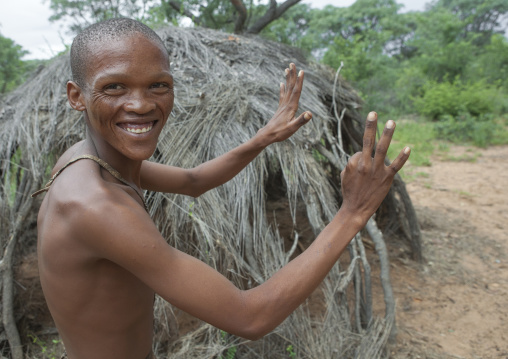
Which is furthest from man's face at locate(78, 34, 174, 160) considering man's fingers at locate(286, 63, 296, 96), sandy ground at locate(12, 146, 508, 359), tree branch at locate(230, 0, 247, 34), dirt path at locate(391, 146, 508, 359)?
tree branch at locate(230, 0, 247, 34)

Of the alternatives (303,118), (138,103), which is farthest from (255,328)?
(303,118)

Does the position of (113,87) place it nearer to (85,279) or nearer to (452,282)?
(85,279)

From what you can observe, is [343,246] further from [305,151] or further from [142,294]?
[305,151]

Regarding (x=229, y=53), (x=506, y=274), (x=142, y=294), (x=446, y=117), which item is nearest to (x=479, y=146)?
(x=446, y=117)

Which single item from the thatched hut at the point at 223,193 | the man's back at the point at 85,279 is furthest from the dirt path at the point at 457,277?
the man's back at the point at 85,279

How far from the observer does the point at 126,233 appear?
101 centimetres

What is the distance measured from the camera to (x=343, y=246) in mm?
1151

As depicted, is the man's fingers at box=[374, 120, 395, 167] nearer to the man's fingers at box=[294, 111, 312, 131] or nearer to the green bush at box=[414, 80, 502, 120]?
the man's fingers at box=[294, 111, 312, 131]

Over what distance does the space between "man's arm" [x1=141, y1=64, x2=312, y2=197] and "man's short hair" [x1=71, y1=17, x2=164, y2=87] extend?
627 millimetres

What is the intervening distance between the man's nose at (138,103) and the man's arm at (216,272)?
0.25 metres

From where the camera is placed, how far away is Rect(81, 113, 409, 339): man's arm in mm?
1018

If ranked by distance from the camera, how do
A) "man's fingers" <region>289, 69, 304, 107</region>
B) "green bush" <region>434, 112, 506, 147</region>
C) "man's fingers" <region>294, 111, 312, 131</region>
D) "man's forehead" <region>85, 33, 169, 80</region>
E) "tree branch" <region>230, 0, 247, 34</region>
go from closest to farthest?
"man's forehead" <region>85, 33, 169, 80</region>, "man's fingers" <region>294, 111, 312, 131</region>, "man's fingers" <region>289, 69, 304, 107</region>, "tree branch" <region>230, 0, 247, 34</region>, "green bush" <region>434, 112, 506, 147</region>

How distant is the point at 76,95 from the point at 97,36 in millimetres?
210

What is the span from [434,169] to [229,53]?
598 cm
